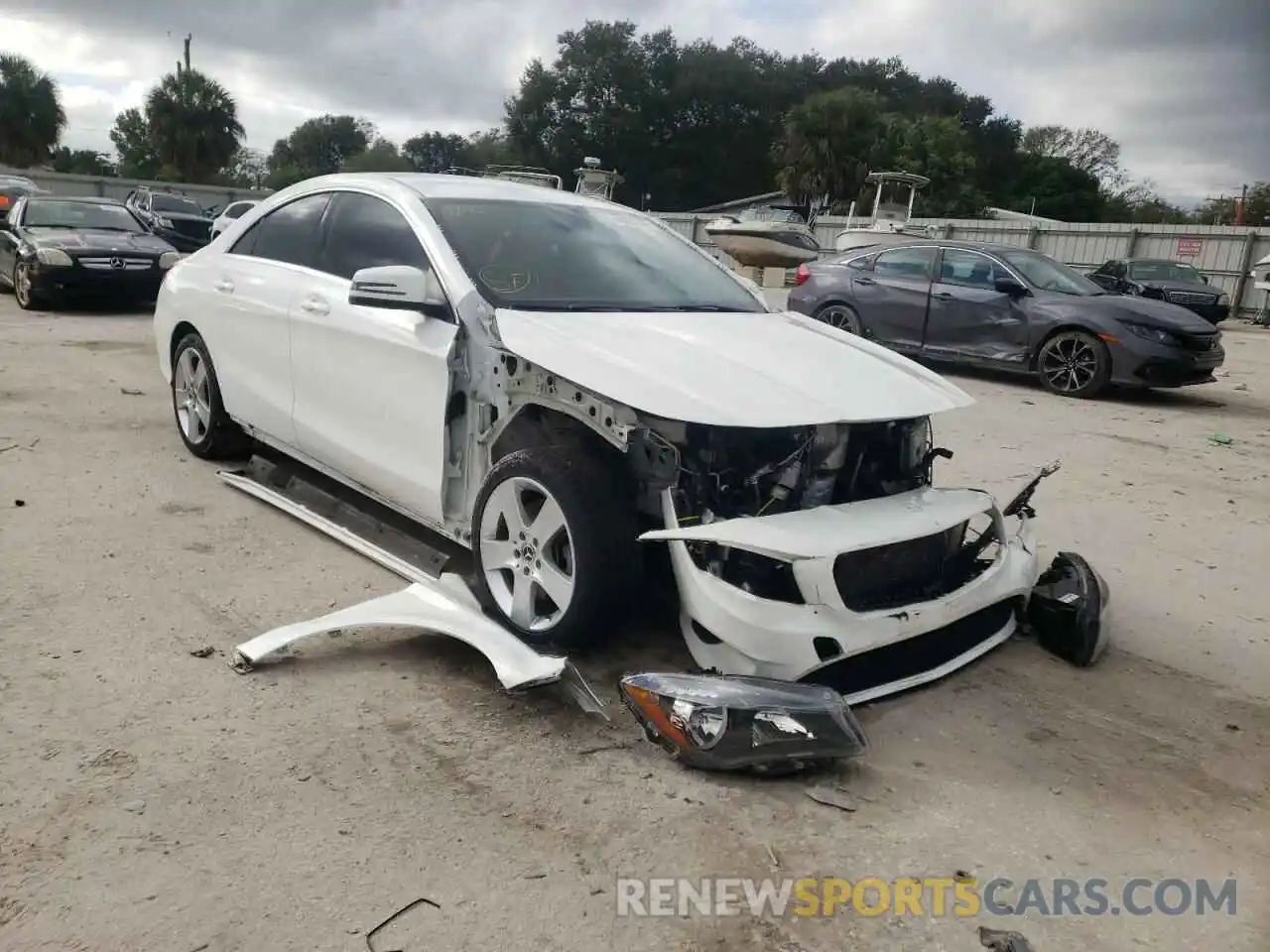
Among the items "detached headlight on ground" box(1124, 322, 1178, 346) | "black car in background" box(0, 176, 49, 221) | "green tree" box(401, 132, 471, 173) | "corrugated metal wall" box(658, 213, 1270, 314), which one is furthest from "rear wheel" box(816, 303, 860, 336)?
"green tree" box(401, 132, 471, 173)

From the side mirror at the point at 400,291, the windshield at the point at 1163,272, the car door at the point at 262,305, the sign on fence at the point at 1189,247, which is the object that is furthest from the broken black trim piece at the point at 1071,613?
the sign on fence at the point at 1189,247

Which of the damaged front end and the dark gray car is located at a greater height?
the dark gray car

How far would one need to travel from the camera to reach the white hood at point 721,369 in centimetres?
291

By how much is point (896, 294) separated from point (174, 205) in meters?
15.7

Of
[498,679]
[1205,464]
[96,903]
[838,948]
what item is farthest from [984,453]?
[96,903]

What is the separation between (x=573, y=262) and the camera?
156 inches

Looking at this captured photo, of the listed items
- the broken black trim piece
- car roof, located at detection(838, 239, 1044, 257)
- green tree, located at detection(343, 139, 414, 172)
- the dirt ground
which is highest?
green tree, located at detection(343, 139, 414, 172)

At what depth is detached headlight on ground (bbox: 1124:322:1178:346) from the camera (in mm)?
9164

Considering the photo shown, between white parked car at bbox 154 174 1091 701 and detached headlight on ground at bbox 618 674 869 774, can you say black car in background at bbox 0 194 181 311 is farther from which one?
detached headlight on ground at bbox 618 674 869 774

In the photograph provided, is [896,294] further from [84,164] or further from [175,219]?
[84,164]

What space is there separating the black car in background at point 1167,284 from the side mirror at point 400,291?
676 inches

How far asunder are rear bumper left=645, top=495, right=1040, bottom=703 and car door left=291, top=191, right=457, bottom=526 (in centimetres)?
111

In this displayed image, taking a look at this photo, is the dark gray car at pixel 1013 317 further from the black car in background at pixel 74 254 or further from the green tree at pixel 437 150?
the green tree at pixel 437 150

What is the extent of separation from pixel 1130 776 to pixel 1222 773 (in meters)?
0.31
